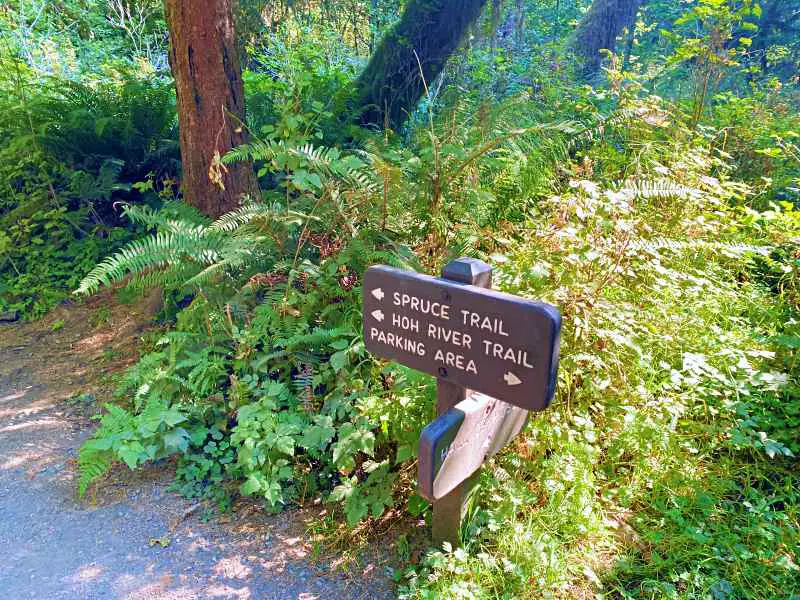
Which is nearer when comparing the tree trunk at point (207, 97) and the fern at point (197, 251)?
the fern at point (197, 251)

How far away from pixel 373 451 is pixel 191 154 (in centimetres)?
344

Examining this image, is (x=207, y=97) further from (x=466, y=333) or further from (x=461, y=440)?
(x=461, y=440)

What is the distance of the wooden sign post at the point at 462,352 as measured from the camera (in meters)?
1.94

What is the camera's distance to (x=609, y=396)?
10.4 feet

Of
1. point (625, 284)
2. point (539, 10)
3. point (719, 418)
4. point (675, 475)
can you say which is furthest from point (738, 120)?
point (539, 10)

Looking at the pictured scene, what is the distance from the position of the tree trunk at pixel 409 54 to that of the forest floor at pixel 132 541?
186 inches

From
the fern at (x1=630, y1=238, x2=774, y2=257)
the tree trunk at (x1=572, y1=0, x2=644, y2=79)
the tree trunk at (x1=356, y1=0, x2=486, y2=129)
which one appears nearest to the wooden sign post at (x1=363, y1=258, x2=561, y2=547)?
the fern at (x1=630, y1=238, x2=774, y2=257)

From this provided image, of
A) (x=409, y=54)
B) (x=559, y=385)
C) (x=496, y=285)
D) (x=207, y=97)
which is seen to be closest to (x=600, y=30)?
(x=409, y=54)

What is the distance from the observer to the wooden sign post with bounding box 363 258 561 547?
1.94m

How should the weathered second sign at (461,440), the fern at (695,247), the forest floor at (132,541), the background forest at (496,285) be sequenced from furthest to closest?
the fern at (695,247), the background forest at (496,285), the forest floor at (132,541), the weathered second sign at (461,440)

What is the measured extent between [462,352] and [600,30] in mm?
8498

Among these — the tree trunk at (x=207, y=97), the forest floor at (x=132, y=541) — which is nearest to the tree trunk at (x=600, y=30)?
the tree trunk at (x=207, y=97)

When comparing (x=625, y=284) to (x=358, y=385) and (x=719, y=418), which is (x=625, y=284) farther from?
(x=358, y=385)

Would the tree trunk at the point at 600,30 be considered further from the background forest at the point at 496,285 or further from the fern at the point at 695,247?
the fern at the point at 695,247
